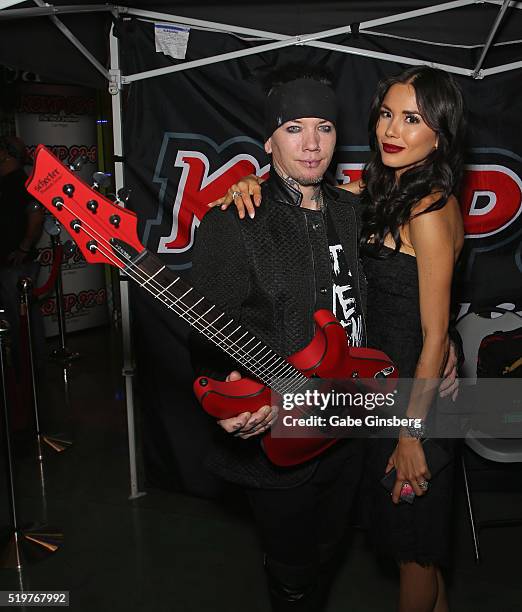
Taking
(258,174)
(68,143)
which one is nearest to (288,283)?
(258,174)

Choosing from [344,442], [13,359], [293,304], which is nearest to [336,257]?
[293,304]

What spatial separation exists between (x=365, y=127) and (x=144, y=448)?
2239mm

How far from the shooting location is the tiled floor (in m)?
3.02

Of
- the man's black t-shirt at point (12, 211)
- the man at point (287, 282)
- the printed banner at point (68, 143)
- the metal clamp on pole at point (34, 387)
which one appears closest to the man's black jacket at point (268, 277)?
the man at point (287, 282)

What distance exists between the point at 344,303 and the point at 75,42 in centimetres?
186

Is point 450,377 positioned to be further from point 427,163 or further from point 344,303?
point 427,163

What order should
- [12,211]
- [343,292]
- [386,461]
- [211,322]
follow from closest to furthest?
[211,322]
[343,292]
[386,461]
[12,211]

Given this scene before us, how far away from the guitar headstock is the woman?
16.9 inches

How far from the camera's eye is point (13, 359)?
17.1ft

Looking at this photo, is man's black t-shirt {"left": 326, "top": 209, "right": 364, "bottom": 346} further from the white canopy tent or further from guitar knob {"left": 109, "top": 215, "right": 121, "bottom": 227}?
the white canopy tent

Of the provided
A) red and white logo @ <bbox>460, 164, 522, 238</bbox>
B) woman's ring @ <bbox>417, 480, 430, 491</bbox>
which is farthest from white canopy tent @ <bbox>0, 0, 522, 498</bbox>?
woman's ring @ <bbox>417, 480, 430, 491</bbox>

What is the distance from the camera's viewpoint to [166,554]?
3375 mm

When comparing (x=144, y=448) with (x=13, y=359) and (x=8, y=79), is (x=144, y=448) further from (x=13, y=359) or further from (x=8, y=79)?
(x=8, y=79)

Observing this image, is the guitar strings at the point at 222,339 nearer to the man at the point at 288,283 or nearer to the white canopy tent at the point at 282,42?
the man at the point at 288,283
